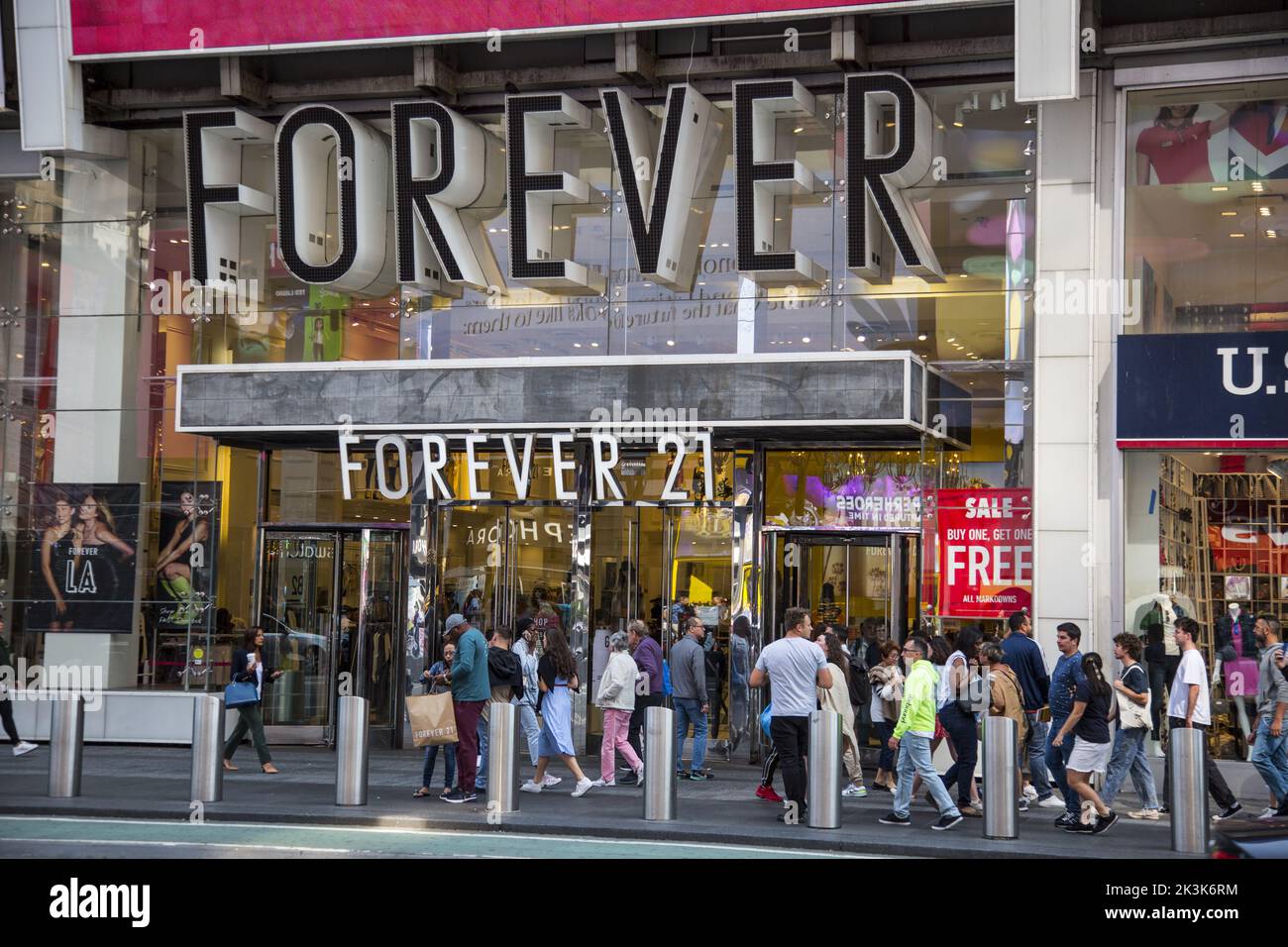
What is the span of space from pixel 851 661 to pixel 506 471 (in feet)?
16.8

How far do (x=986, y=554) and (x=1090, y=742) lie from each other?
426 centimetres

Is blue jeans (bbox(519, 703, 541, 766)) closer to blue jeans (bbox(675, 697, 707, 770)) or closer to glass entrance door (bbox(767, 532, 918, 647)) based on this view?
blue jeans (bbox(675, 697, 707, 770))

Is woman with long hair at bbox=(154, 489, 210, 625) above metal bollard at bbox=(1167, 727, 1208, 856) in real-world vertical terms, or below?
above

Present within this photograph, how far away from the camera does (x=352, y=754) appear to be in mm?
14266

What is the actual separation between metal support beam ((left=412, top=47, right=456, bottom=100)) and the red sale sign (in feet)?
25.9

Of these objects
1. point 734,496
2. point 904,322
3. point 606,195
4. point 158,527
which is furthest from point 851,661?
point 158,527

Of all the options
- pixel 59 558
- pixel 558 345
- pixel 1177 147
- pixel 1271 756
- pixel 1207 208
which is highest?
pixel 1177 147

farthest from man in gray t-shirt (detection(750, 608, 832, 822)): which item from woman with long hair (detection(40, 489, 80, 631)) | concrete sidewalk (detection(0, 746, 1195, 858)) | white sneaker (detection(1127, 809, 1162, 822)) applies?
woman with long hair (detection(40, 489, 80, 631))

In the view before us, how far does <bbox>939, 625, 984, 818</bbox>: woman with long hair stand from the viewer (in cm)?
1420

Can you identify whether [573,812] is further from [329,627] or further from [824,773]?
[329,627]

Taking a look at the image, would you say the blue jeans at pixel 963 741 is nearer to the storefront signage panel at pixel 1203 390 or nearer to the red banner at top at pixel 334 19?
A: the storefront signage panel at pixel 1203 390

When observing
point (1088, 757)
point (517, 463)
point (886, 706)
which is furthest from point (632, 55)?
point (1088, 757)

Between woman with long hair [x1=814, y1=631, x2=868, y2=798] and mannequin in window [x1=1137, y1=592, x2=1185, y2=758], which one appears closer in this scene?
woman with long hair [x1=814, y1=631, x2=868, y2=798]
